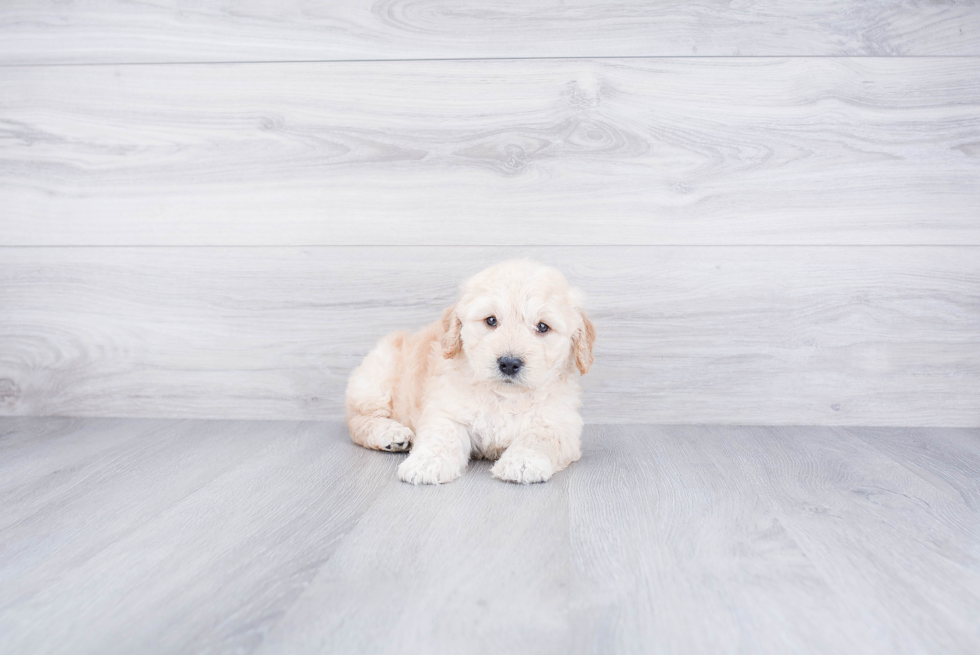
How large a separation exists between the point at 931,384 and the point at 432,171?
1.72 m

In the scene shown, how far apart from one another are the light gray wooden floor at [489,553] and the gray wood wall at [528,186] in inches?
16.8

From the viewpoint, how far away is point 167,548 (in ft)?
3.98

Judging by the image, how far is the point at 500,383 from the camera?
5.36ft

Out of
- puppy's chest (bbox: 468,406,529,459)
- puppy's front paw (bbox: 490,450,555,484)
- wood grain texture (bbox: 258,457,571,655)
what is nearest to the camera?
wood grain texture (bbox: 258,457,571,655)

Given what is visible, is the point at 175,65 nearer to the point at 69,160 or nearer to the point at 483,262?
the point at 69,160

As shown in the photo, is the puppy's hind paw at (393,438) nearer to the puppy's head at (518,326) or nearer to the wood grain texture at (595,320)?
the puppy's head at (518,326)

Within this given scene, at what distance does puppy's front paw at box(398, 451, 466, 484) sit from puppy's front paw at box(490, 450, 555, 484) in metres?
0.11

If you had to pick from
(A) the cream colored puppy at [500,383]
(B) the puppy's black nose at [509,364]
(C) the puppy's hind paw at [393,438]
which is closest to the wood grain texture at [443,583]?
(A) the cream colored puppy at [500,383]

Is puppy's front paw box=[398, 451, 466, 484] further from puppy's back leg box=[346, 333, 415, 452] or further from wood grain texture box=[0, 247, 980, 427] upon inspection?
wood grain texture box=[0, 247, 980, 427]

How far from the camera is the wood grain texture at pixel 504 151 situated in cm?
215

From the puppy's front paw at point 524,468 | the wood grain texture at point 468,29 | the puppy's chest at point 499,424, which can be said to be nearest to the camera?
the puppy's front paw at point 524,468

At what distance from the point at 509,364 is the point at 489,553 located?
512mm

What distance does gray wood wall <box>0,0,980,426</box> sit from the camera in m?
2.16

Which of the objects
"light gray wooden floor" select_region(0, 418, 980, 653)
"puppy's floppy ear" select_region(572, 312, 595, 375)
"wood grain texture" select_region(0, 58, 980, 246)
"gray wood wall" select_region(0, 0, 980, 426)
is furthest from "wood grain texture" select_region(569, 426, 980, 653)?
"wood grain texture" select_region(0, 58, 980, 246)
